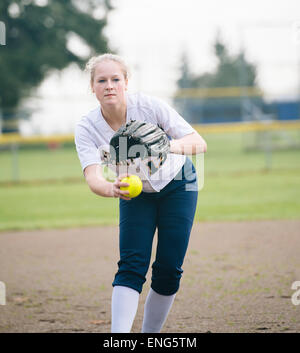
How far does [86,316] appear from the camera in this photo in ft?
12.7

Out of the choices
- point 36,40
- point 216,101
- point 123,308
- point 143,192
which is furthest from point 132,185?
point 36,40

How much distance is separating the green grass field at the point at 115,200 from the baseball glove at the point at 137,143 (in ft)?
17.2

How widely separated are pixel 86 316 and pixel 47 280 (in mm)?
1276

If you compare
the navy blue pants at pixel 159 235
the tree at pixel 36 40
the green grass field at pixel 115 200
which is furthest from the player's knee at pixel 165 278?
the tree at pixel 36 40

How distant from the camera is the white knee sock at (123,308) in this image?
9.12ft

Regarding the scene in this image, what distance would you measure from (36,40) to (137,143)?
3091cm

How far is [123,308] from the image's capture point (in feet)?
9.21

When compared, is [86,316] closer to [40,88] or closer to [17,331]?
[17,331]

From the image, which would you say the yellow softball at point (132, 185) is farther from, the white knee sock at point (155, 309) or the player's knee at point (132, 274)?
the white knee sock at point (155, 309)

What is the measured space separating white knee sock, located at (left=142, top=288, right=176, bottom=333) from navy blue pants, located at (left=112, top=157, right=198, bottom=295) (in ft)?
0.17

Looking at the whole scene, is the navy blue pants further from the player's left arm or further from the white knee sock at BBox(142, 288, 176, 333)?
the player's left arm

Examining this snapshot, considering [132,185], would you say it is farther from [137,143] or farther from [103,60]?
[103,60]

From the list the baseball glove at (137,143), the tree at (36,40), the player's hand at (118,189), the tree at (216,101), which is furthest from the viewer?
the tree at (36,40)
